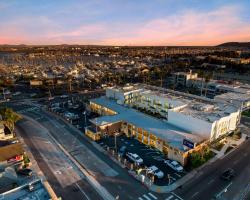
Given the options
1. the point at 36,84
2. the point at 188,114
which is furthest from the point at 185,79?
the point at 36,84

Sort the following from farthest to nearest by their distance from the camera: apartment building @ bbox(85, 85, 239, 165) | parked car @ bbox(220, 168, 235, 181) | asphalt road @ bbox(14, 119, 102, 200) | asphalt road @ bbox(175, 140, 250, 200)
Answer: apartment building @ bbox(85, 85, 239, 165) → parked car @ bbox(220, 168, 235, 181) → asphalt road @ bbox(14, 119, 102, 200) → asphalt road @ bbox(175, 140, 250, 200)

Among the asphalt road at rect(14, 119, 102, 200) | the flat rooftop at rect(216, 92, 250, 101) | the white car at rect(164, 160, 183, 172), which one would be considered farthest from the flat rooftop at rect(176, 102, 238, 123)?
the asphalt road at rect(14, 119, 102, 200)

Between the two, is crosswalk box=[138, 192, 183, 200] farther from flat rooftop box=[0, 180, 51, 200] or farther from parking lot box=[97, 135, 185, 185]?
flat rooftop box=[0, 180, 51, 200]

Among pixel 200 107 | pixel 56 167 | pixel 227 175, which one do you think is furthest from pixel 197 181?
pixel 56 167

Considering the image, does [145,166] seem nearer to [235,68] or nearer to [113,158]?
[113,158]

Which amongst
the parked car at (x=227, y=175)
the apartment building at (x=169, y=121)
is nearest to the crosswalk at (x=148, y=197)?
the apartment building at (x=169, y=121)

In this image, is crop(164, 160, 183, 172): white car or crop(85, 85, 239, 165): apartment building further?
crop(85, 85, 239, 165): apartment building
